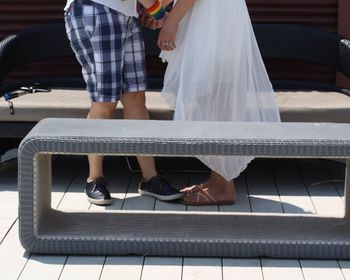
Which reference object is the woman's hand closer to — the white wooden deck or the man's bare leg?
the man's bare leg

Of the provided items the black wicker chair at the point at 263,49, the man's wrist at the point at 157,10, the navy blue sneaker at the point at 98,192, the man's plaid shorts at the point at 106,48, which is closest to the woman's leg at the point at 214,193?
the navy blue sneaker at the point at 98,192

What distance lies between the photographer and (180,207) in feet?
15.6

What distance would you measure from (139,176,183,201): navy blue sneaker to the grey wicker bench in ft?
1.67

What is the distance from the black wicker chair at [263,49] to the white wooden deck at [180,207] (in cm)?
52

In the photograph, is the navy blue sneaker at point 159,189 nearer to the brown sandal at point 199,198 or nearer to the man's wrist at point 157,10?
the brown sandal at point 199,198

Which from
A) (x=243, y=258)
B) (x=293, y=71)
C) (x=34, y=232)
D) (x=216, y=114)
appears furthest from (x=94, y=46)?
(x=293, y=71)

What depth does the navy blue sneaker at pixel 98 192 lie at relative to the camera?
15.6 feet

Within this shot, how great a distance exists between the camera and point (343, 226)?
4.16 meters

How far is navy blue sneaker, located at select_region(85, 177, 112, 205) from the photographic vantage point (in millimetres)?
4742

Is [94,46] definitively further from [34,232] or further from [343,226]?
[343,226]

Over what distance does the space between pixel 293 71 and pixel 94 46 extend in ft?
6.31

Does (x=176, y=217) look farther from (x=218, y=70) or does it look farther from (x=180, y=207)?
(x=218, y=70)

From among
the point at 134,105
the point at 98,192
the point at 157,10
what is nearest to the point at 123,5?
the point at 157,10

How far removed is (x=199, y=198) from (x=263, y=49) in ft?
4.77
